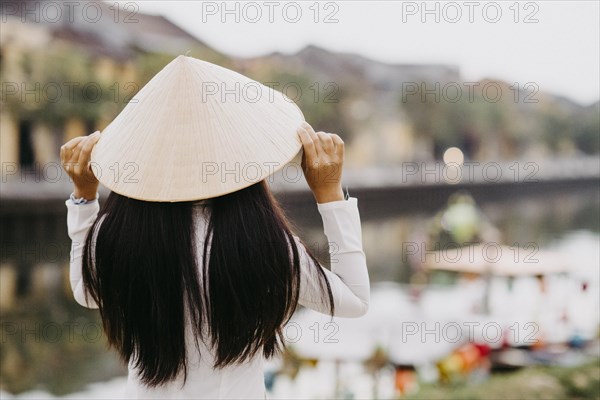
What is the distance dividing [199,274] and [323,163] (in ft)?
0.67

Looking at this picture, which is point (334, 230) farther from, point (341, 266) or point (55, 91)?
point (55, 91)

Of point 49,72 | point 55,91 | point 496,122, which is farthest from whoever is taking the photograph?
point 496,122

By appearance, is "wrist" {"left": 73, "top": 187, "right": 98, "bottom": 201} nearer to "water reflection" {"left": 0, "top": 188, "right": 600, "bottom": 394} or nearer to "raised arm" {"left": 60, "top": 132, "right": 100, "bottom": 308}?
"raised arm" {"left": 60, "top": 132, "right": 100, "bottom": 308}

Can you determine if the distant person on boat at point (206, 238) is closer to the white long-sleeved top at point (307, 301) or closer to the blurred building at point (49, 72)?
the white long-sleeved top at point (307, 301)

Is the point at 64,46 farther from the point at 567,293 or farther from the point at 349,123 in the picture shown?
the point at 567,293

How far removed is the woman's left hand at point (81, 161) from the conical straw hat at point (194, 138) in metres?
0.02

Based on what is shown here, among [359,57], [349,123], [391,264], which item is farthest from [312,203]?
[359,57]

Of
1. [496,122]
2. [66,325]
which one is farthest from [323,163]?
[496,122]

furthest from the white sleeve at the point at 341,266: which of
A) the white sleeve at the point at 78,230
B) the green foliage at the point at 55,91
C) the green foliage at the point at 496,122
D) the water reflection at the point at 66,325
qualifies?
the green foliage at the point at 496,122

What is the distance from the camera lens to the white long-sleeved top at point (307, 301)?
2.95 ft

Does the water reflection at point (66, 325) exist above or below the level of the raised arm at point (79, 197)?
below

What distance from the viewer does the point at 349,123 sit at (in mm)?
27766

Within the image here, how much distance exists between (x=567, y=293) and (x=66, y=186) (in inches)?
482

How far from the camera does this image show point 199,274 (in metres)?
0.88
